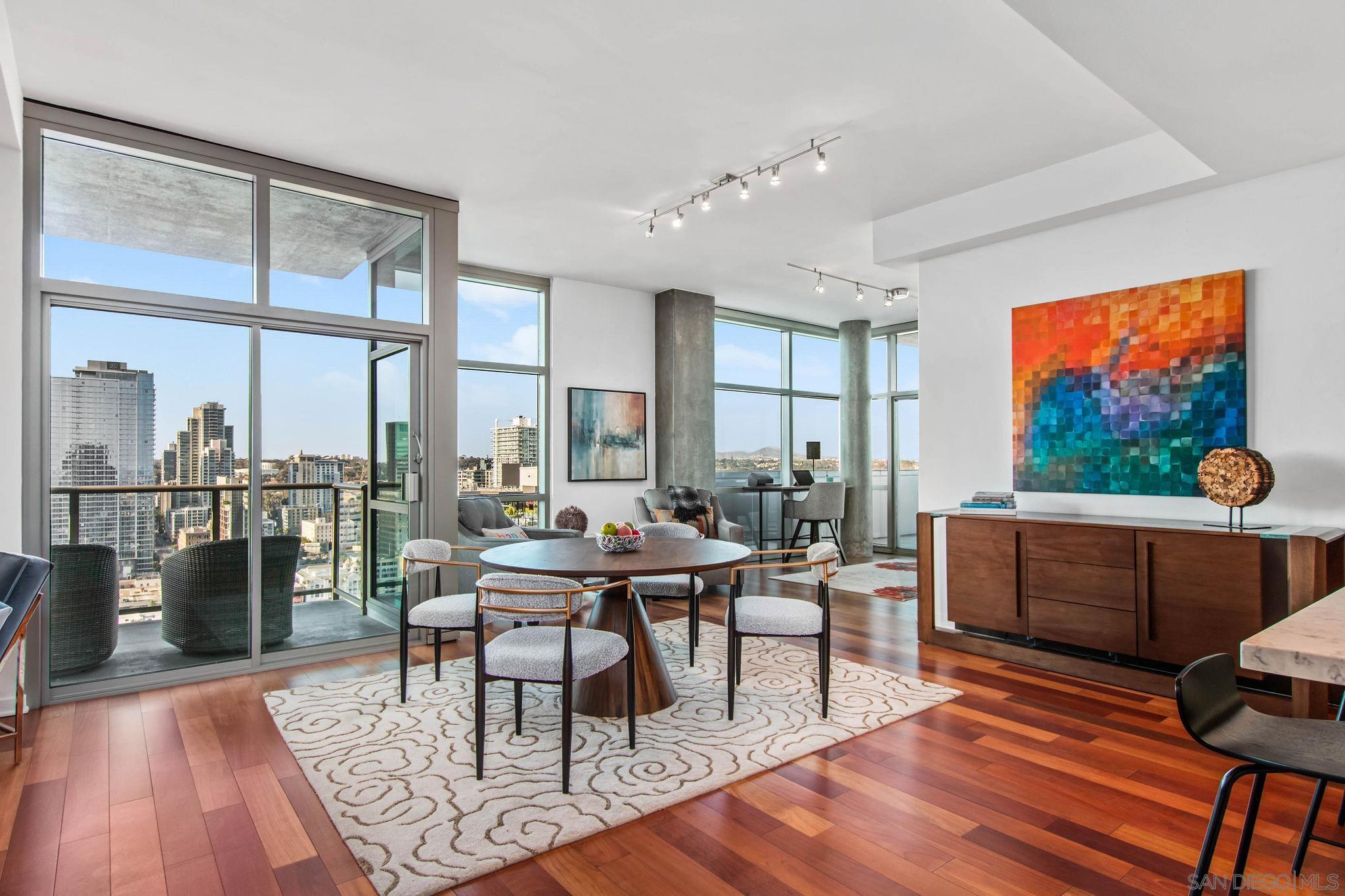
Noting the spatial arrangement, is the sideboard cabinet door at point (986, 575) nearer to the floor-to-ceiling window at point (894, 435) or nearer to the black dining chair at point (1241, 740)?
the black dining chair at point (1241, 740)

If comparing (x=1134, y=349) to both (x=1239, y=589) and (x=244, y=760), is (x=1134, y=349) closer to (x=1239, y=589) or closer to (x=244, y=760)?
(x=1239, y=589)

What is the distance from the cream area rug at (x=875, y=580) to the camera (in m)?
6.51

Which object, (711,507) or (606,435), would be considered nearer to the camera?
(711,507)

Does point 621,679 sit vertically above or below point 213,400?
below

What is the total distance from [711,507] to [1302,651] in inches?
225

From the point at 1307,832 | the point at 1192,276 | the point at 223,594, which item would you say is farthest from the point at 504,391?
the point at 1307,832

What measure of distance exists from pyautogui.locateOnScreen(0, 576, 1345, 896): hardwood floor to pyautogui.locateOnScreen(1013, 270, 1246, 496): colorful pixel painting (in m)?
1.42

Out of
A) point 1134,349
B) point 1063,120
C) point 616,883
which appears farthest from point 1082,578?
point 616,883

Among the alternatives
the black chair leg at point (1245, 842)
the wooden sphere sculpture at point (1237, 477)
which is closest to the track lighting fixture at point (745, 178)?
the wooden sphere sculpture at point (1237, 477)

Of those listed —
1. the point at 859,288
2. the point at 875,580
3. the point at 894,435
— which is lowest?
the point at 875,580

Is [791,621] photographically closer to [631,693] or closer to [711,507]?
[631,693]

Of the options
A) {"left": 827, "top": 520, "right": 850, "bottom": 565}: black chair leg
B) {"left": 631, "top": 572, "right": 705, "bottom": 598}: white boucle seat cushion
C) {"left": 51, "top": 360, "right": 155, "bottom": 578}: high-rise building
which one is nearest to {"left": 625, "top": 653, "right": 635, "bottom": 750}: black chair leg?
{"left": 631, "top": 572, "right": 705, "bottom": 598}: white boucle seat cushion

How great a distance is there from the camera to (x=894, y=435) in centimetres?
934

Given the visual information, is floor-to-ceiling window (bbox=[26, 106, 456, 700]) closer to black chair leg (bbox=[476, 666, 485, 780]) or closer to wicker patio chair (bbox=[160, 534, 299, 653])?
wicker patio chair (bbox=[160, 534, 299, 653])
